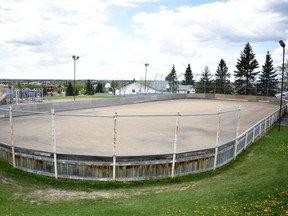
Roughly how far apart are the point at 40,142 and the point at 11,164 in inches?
55.3

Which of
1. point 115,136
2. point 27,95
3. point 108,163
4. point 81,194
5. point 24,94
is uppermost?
point 24,94

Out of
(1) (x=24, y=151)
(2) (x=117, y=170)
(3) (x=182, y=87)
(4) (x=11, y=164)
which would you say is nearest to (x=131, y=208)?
(2) (x=117, y=170)

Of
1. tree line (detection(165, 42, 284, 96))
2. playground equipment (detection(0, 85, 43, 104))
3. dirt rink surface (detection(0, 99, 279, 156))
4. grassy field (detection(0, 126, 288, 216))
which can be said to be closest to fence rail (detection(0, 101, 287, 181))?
grassy field (detection(0, 126, 288, 216))

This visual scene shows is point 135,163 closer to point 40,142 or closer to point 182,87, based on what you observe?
point 40,142

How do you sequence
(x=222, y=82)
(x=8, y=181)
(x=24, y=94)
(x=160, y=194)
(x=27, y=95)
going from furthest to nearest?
(x=222, y=82), (x=27, y=95), (x=24, y=94), (x=8, y=181), (x=160, y=194)

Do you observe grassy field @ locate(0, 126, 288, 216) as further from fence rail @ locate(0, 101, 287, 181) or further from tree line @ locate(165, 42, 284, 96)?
tree line @ locate(165, 42, 284, 96)

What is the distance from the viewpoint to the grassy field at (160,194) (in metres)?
6.17

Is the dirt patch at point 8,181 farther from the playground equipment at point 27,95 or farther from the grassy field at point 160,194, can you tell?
the playground equipment at point 27,95

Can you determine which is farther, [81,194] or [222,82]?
[222,82]

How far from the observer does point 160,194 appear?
7824 mm

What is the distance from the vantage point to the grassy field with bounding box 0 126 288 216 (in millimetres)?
6168

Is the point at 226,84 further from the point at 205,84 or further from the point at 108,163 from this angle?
the point at 108,163

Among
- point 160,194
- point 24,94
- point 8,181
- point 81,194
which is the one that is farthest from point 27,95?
point 160,194

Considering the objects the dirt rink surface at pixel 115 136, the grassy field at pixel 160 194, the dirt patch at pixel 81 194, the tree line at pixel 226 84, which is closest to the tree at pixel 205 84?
the tree line at pixel 226 84
